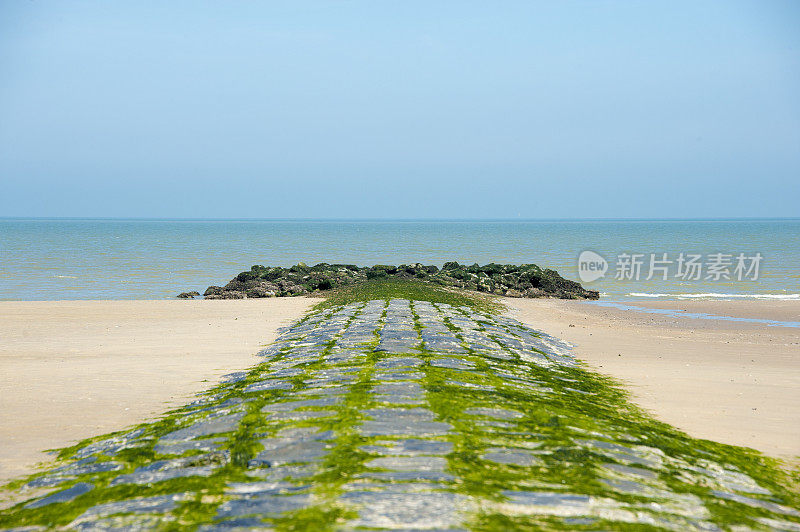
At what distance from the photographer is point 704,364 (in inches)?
562

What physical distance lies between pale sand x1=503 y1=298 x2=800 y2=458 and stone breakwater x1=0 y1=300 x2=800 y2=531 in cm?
108

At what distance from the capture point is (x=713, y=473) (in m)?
6.68

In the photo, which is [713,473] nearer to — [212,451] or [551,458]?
[551,458]

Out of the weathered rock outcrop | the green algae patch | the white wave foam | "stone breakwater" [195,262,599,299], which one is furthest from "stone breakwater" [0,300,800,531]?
the white wave foam

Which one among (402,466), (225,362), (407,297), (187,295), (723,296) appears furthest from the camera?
(187,295)

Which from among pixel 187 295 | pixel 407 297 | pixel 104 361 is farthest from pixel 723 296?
pixel 104 361

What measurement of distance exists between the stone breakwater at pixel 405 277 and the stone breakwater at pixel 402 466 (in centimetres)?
2228

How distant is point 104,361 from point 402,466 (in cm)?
1074

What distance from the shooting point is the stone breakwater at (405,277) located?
32.6 metres

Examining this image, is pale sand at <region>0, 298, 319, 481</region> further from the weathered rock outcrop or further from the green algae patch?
the weathered rock outcrop

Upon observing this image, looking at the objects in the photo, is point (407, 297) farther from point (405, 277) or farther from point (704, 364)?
point (405, 277)

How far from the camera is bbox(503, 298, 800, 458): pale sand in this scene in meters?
9.35

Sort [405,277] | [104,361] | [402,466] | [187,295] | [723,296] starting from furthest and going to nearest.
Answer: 1. [405,277]
2. [187,295]
3. [723,296]
4. [104,361]
5. [402,466]

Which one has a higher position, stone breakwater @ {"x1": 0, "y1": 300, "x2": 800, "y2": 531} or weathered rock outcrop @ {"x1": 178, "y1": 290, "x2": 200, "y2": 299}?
stone breakwater @ {"x1": 0, "y1": 300, "x2": 800, "y2": 531}
